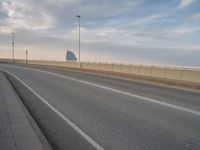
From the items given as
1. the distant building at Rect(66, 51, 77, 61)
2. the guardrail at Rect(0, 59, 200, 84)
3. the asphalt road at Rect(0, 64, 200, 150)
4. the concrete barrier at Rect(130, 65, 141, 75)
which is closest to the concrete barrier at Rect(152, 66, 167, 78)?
the guardrail at Rect(0, 59, 200, 84)

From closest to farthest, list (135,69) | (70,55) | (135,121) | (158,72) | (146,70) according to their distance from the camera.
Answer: (135,121) < (158,72) < (146,70) < (135,69) < (70,55)

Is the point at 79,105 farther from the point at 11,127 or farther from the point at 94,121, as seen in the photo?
the point at 11,127

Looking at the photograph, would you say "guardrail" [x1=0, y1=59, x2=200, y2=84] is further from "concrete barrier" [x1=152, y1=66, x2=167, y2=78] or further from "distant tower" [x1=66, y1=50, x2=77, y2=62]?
"distant tower" [x1=66, y1=50, x2=77, y2=62]

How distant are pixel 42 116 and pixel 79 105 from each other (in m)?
1.96

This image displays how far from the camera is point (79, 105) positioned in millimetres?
10117

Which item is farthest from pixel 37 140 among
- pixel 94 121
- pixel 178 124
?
pixel 178 124

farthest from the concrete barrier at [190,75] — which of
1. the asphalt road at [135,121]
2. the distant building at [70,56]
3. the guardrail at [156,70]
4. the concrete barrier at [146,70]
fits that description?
the distant building at [70,56]

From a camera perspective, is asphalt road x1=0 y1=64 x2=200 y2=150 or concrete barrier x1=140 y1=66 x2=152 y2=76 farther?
concrete barrier x1=140 y1=66 x2=152 y2=76

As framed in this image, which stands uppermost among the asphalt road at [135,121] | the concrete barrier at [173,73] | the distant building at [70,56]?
the distant building at [70,56]

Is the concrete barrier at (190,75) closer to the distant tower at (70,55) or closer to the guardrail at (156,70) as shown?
the guardrail at (156,70)

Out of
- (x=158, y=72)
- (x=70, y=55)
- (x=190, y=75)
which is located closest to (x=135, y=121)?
(x=190, y=75)

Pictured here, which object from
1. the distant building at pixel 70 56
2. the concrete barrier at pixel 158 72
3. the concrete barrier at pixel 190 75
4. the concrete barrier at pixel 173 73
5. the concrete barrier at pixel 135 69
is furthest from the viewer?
the distant building at pixel 70 56

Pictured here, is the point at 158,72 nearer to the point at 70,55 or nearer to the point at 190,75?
the point at 190,75

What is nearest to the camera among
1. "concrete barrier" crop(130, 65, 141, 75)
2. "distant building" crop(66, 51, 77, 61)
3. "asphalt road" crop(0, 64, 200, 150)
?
"asphalt road" crop(0, 64, 200, 150)
